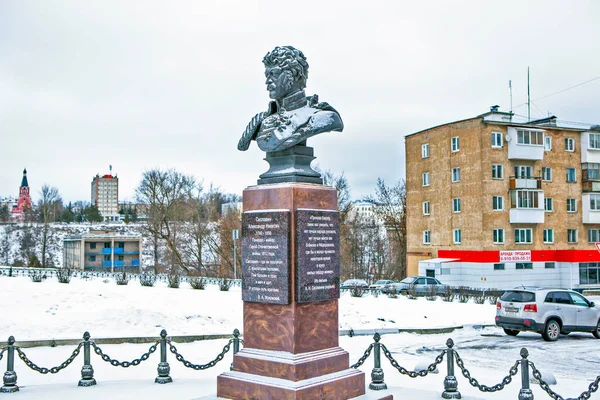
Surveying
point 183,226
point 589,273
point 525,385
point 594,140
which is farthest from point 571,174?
point 525,385

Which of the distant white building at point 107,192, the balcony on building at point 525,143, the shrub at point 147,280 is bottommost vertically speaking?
the shrub at point 147,280

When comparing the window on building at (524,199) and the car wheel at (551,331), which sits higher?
the window on building at (524,199)

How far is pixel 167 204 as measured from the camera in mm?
51844

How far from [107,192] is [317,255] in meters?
194

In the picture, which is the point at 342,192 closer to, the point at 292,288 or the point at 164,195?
the point at 164,195

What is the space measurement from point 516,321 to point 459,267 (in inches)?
1043

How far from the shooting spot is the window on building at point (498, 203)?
42.4 metres

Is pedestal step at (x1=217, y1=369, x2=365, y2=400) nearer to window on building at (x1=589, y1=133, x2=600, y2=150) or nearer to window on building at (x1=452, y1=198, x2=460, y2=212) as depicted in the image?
window on building at (x1=452, y1=198, x2=460, y2=212)

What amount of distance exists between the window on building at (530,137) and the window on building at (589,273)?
977 cm

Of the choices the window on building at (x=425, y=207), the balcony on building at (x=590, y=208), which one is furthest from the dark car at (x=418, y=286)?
the balcony on building at (x=590, y=208)

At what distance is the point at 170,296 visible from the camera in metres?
18.3

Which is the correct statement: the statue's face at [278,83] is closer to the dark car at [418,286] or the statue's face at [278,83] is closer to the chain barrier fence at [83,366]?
the chain barrier fence at [83,366]

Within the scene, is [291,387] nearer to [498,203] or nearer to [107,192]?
[498,203]

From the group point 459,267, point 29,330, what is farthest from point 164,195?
point 29,330
